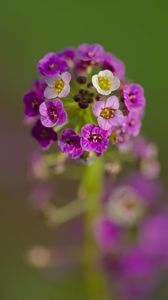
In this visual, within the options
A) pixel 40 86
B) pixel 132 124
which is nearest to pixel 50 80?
pixel 40 86

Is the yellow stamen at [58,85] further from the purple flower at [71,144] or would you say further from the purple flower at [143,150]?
the purple flower at [143,150]

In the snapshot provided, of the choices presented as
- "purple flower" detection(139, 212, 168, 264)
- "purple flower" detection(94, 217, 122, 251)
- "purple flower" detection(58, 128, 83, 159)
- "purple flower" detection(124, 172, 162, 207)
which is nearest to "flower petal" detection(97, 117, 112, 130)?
"purple flower" detection(58, 128, 83, 159)

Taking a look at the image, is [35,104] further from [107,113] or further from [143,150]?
[143,150]

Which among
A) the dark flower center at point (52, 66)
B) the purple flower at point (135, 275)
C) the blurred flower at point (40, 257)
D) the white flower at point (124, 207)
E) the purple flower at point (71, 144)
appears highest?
the dark flower center at point (52, 66)

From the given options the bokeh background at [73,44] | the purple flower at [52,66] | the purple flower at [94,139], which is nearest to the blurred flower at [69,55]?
the purple flower at [52,66]

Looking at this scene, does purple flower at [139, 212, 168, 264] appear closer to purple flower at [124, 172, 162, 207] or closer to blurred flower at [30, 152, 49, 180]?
purple flower at [124, 172, 162, 207]
